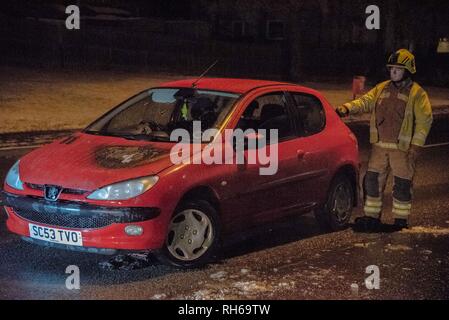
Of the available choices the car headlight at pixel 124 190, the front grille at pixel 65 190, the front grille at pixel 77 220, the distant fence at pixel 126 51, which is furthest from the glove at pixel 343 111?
the distant fence at pixel 126 51

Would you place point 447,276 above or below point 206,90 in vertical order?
below

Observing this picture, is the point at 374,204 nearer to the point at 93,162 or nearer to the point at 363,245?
the point at 363,245

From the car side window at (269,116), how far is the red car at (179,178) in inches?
0.5

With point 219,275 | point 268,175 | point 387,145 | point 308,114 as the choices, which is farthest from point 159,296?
point 387,145

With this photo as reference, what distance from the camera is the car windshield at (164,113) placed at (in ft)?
21.4

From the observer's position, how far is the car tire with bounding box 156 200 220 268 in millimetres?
5848

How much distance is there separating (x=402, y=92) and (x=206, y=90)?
2.00 metres

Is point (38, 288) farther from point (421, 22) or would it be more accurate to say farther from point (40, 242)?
point (421, 22)

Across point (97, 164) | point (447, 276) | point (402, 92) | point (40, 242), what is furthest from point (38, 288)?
point (402, 92)

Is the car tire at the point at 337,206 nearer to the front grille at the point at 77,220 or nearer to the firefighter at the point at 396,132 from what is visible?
the firefighter at the point at 396,132

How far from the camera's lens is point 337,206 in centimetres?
762

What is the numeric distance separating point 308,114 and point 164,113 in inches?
55.9

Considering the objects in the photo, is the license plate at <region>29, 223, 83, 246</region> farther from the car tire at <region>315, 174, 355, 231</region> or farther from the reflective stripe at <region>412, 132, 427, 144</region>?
the reflective stripe at <region>412, 132, 427, 144</region>

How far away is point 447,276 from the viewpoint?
19.8 feet
